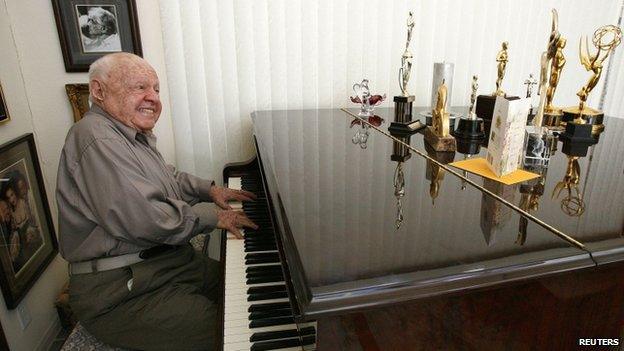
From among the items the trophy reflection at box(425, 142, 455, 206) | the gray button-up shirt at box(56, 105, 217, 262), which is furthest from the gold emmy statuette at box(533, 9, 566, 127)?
the gray button-up shirt at box(56, 105, 217, 262)

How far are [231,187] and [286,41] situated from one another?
2.89 ft

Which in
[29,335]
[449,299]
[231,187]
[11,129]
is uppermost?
[11,129]

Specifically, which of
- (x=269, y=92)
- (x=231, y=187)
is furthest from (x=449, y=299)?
(x=269, y=92)

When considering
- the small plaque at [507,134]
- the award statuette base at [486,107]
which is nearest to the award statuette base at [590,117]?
the award statuette base at [486,107]

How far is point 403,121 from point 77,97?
63.1 inches

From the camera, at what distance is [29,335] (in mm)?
1746

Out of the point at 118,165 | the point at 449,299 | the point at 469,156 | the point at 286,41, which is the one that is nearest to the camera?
the point at 449,299

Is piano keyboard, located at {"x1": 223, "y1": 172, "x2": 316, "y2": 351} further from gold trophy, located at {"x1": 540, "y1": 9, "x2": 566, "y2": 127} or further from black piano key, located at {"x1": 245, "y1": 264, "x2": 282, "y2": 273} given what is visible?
gold trophy, located at {"x1": 540, "y1": 9, "x2": 566, "y2": 127}

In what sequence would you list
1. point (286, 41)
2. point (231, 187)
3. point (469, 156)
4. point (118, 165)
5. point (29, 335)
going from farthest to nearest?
1. point (286, 41)
2. point (231, 187)
3. point (29, 335)
4. point (469, 156)
5. point (118, 165)

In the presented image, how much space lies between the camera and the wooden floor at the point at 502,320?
64 cm

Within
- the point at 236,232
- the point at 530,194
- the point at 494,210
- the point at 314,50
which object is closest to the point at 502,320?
the point at 494,210

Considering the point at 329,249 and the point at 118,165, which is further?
the point at 118,165

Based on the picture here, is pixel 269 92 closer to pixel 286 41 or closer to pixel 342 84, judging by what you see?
pixel 286 41

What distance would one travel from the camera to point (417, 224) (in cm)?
85
